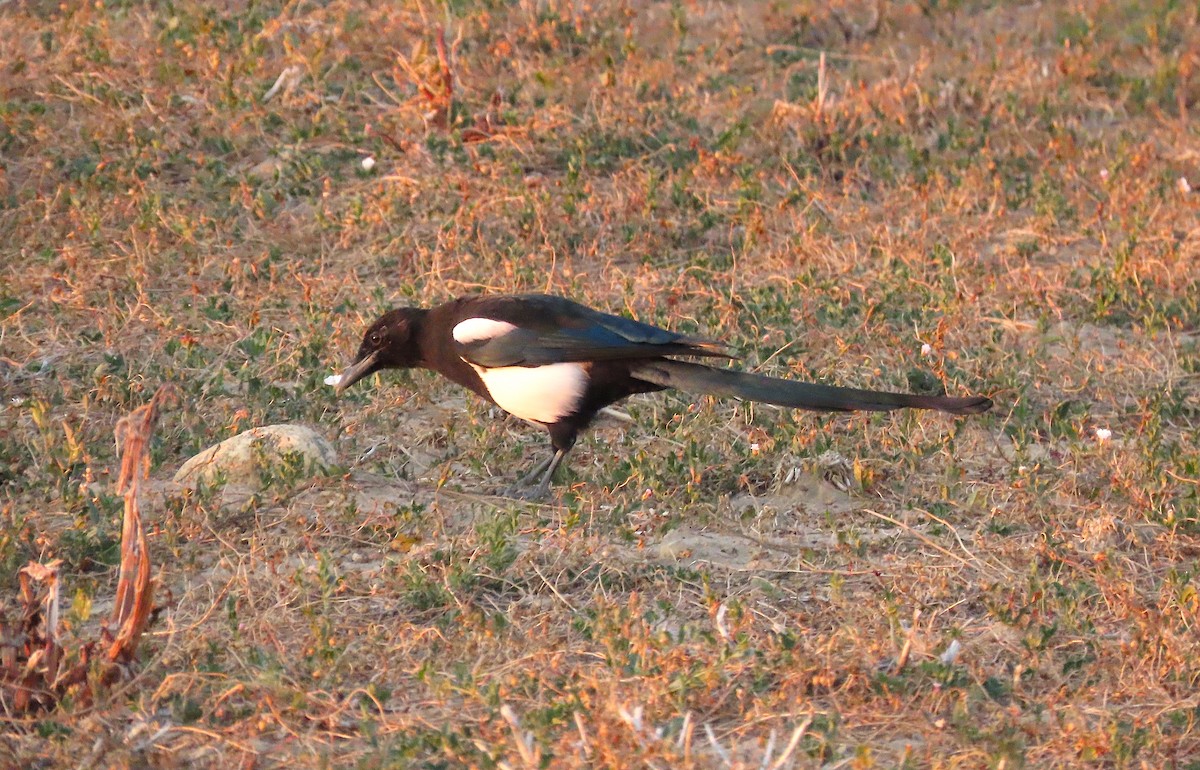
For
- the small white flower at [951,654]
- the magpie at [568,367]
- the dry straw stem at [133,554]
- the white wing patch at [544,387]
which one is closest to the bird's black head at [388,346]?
the magpie at [568,367]

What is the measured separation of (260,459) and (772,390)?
150 cm

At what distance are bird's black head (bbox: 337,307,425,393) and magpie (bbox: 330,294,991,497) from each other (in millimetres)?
80

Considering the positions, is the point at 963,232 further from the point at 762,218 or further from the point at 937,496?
the point at 937,496

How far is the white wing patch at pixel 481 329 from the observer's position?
4.56m

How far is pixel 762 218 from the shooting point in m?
6.45

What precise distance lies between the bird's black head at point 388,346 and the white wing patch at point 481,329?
242mm

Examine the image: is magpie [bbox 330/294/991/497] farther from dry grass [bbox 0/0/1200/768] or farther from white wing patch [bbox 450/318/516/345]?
dry grass [bbox 0/0/1200/768]

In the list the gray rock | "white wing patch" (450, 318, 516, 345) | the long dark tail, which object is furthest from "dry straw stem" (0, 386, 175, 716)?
the long dark tail

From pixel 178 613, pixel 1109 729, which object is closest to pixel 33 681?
pixel 178 613

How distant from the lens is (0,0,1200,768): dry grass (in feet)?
11.1

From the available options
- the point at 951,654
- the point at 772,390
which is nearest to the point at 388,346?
the point at 772,390

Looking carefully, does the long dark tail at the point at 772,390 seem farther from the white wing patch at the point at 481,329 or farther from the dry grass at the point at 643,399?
the white wing patch at the point at 481,329

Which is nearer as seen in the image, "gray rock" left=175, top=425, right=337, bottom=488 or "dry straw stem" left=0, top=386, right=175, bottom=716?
"dry straw stem" left=0, top=386, right=175, bottom=716

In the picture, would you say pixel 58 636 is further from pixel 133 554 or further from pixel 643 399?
pixel 643 399
